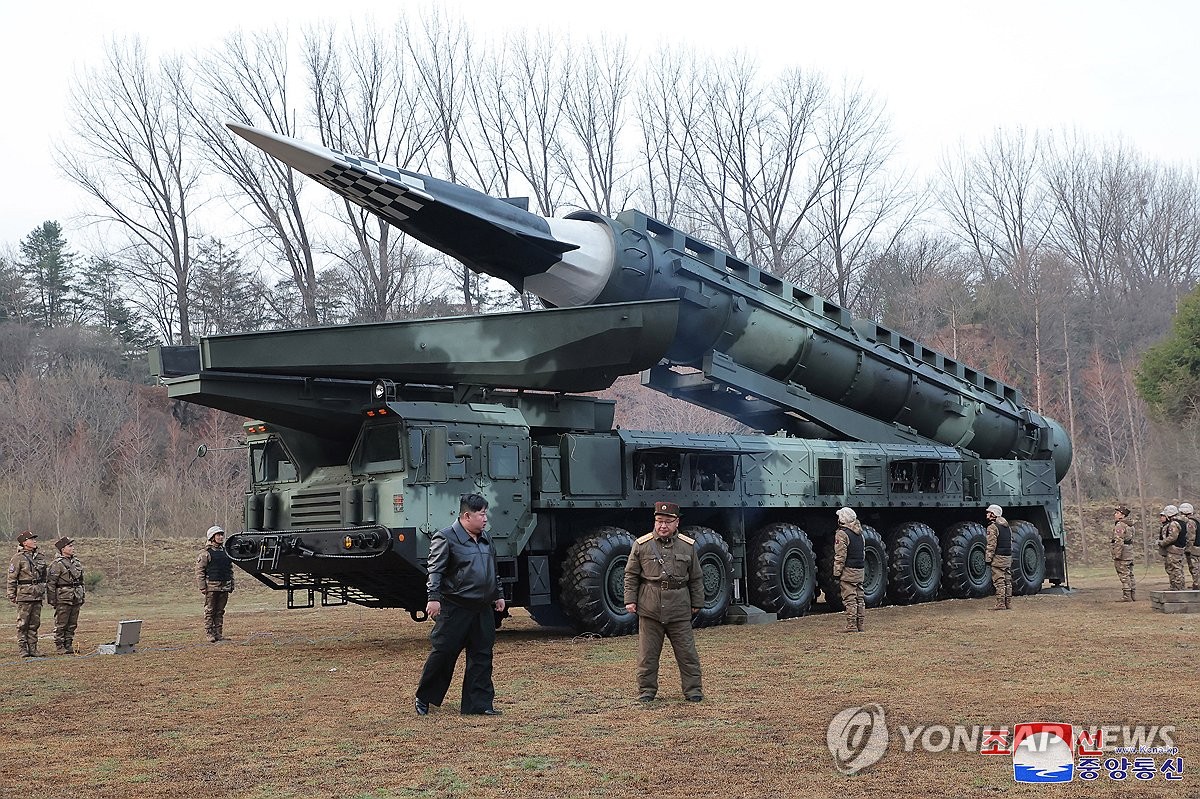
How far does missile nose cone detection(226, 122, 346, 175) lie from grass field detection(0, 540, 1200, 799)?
14.0 ft

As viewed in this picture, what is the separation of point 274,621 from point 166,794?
11182 millimetres

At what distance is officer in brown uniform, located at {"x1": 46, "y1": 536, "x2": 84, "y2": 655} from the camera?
12312mm

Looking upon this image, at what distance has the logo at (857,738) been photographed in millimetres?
5520

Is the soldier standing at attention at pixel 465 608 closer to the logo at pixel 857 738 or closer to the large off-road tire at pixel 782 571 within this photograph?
the logo at pixel 857 738

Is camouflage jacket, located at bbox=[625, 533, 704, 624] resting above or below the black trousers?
above

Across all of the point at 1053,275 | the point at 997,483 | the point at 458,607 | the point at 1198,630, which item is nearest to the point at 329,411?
the point at 458,607

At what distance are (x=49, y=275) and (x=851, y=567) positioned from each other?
120ft

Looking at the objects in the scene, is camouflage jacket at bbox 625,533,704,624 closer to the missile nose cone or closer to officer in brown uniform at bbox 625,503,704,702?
officer in brown uniform at bbox 625,503,704,702

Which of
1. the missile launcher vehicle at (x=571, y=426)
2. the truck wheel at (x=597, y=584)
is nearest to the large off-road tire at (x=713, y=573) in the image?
the missile launcher vehicle at (x=571, y=426)

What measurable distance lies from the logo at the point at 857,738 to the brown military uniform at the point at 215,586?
307 inches

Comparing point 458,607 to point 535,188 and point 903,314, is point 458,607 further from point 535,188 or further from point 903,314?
point 903,314

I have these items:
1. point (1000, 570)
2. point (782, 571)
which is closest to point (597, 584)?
point (782, 571)

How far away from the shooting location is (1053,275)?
37188 millimetres

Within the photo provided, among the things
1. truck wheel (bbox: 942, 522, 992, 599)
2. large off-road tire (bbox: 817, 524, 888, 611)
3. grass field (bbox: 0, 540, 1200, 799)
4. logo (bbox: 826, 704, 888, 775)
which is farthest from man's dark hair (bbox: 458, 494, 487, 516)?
truck wheel (bbox: 942, 522, 992, 599)
